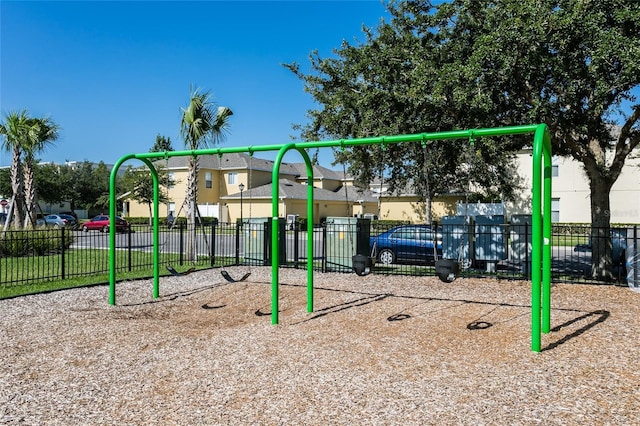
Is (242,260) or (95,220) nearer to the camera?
(242,260)

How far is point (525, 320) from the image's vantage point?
697 centimetres

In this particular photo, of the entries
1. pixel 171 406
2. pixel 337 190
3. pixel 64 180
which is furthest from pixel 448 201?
pixel 64 180

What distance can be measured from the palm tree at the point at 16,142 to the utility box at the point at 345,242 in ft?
39.0

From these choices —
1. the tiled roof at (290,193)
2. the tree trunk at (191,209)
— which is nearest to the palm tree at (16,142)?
the tree trunk at (191,209)

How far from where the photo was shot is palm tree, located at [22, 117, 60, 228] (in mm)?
17825

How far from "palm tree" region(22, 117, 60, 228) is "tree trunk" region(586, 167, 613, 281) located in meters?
18.1

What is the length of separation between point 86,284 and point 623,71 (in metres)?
10.9

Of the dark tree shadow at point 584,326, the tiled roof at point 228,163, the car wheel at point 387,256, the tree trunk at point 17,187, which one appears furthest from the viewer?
the tiled roof at point 228,163

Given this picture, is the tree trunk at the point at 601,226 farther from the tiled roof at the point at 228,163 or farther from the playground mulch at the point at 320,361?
the tiled roof at the point at 228,163

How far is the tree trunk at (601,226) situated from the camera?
1066 cm

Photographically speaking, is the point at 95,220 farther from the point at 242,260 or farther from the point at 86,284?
the point at 86,284

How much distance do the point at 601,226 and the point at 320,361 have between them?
27.7 feet

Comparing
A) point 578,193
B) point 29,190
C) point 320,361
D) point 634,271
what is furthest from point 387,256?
point 578,193

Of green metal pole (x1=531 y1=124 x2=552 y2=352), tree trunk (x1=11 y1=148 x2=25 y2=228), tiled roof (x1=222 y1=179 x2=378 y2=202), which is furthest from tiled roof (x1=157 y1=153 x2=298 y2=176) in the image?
green metal pole (x1=531 y1=124 x2=552 y2=352)
